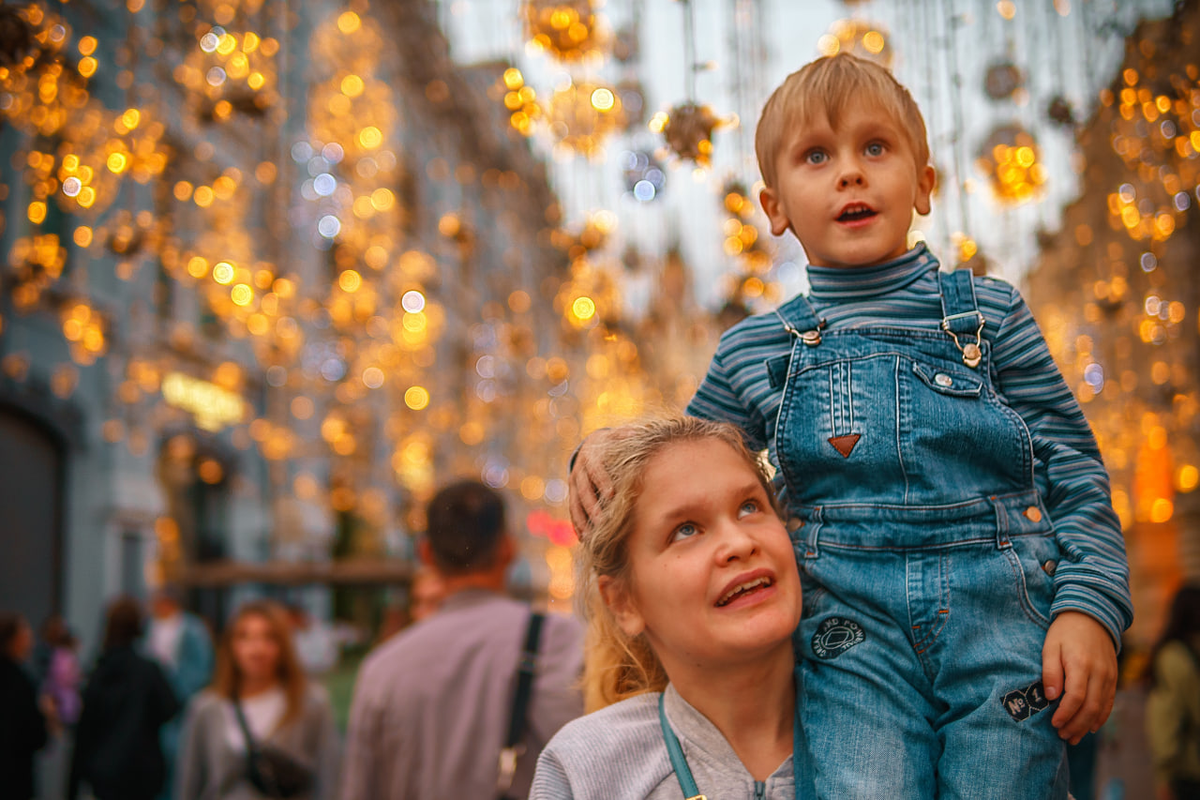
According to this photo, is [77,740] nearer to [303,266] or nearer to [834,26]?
[834,26]

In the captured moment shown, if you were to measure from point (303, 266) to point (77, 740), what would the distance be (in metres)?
12.6

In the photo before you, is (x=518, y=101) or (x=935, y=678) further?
(x=518, y=101)

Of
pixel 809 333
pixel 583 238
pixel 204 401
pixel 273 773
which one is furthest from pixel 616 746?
pixel 204 401

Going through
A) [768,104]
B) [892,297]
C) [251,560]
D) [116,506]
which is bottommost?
[251,560]

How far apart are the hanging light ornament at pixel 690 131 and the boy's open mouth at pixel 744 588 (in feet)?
6.58

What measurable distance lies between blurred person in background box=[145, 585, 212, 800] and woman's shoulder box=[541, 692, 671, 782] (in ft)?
23.2

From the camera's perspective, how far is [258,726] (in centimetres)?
401

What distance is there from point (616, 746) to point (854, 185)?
2.85ft

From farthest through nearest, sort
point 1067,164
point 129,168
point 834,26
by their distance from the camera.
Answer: point 1067,164 < point 834,26 < point 129,168

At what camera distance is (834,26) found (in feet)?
17.4

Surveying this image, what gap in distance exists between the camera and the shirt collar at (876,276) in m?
1.47

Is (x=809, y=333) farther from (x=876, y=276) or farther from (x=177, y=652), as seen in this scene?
(x=177, y=652)

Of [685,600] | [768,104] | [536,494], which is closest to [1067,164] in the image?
[768,104]

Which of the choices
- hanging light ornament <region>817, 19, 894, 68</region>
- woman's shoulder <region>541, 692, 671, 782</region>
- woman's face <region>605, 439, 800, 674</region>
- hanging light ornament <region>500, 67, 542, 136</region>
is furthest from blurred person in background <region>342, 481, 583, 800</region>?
hanging light ornament <region>817, 19, 894, 68</region>
